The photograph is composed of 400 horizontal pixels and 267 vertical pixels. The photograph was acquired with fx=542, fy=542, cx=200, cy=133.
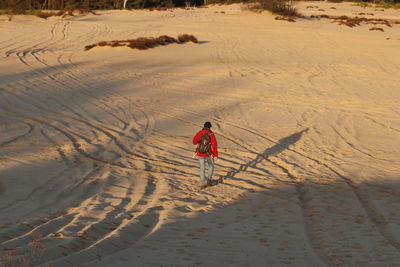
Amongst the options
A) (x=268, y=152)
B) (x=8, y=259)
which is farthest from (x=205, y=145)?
(x=8, y=259)

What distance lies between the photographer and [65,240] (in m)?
7.10

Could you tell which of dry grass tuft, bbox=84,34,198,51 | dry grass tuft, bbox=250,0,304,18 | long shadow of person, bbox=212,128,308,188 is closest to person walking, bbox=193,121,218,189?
long shadow of person, bbox=212,128,308,188

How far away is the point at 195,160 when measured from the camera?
41.0 feet

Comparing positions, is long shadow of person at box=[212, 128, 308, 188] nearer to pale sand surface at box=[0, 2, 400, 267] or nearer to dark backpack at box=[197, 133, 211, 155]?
pale sand surface at box=[0, 2, 400, 267]

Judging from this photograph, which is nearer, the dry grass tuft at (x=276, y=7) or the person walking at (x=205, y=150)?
the person walking at (x=205, y=150)

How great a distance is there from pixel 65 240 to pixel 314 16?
51.5m

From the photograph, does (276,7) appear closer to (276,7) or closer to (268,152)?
(276,7)

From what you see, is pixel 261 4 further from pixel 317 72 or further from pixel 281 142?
pixel 281 142

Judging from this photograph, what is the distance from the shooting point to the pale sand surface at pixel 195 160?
24.0 ft

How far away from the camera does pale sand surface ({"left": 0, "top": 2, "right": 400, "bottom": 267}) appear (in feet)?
24.0

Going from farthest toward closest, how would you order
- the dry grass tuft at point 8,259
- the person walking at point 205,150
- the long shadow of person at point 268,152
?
1. the long shadow of person at point 268,152
2. the person walking at point 205,150
3. the dry grass tuft at point 8,259

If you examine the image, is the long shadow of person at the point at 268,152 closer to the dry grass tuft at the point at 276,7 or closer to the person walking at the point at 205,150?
the person walking at the point at 205,150

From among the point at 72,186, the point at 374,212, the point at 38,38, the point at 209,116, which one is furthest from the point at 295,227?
the point at 38,38

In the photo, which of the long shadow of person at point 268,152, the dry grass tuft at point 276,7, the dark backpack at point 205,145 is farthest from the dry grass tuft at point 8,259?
the dry grass tuft at point 276,7
